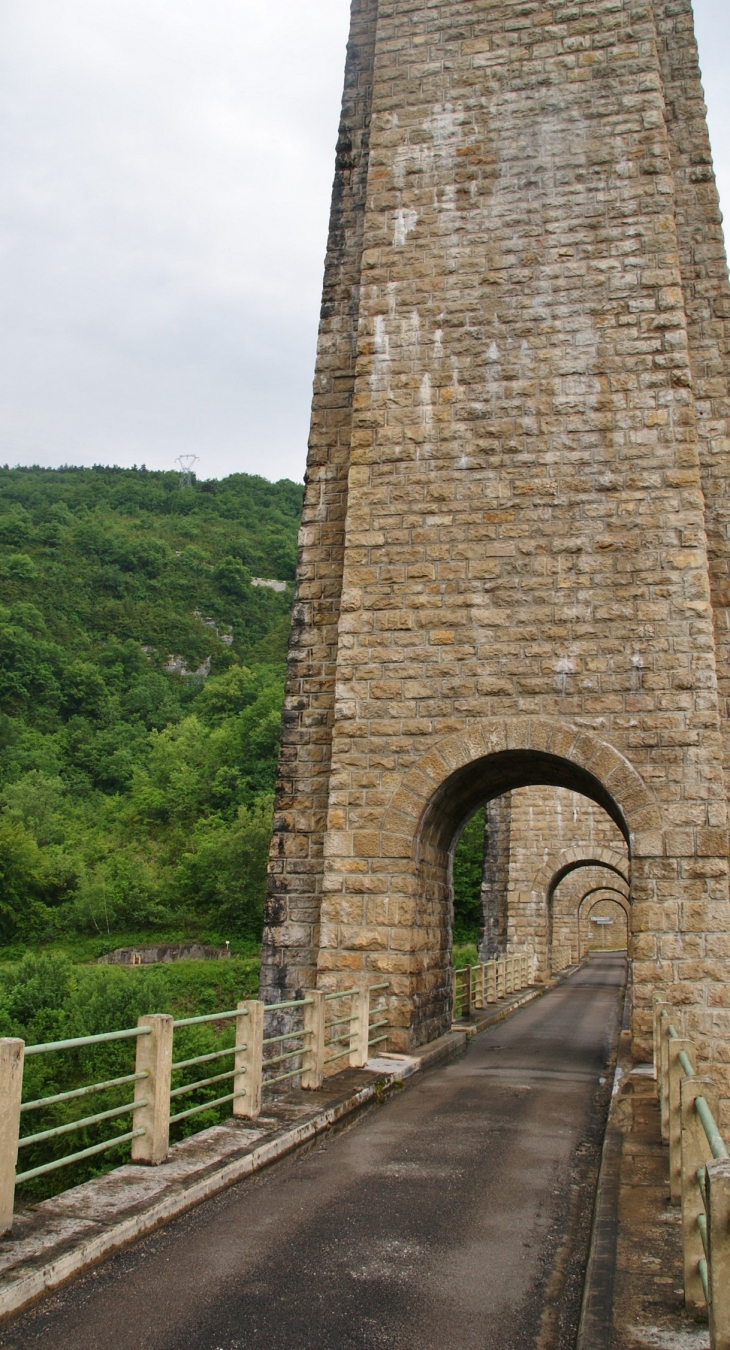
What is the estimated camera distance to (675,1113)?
525 centimetres

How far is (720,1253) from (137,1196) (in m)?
2.91

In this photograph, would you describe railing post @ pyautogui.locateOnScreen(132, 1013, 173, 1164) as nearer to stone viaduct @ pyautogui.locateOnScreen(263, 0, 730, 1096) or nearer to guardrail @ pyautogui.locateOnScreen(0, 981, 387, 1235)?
guardrail @ pyautogui.locateOnScreen(0, 981, 387, 1235)

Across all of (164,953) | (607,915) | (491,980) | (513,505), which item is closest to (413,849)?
(513,505)

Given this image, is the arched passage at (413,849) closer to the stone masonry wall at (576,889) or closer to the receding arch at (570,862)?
the receding arch at (570,862)

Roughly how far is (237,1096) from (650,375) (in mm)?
7457

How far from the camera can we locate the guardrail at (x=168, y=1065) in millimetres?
3912

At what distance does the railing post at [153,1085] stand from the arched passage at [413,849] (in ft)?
14.5

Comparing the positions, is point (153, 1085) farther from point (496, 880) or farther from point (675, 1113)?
point (496, 880)

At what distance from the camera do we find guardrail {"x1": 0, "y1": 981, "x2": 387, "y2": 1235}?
391cm

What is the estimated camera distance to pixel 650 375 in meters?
10.0

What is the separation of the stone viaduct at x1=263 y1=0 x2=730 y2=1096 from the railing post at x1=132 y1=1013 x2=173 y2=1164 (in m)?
4.42

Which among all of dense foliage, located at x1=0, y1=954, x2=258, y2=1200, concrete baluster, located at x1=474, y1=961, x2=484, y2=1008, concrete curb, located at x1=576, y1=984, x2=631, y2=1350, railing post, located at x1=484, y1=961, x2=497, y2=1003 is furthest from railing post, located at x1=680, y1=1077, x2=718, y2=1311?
railing post, located at x1=484, y1=961, x2=497, y2=1003

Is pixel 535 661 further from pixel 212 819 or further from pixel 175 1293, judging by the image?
pixel 212 819

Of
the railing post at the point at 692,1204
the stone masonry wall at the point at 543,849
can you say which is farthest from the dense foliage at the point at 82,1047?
the railing post at the point at 692,1204
